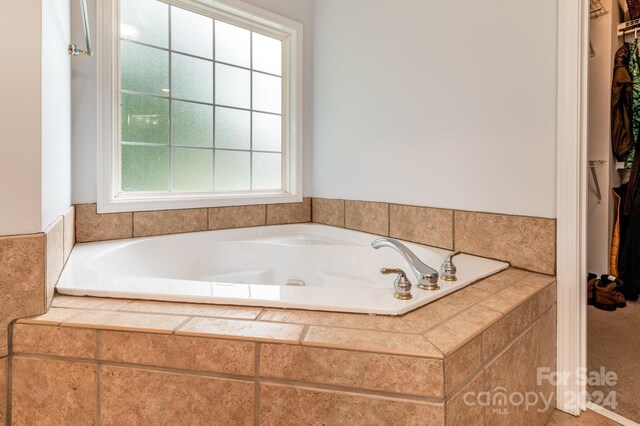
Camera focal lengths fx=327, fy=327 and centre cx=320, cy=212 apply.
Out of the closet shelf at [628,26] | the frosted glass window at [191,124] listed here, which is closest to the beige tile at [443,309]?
the frosted glass window at [191,124]

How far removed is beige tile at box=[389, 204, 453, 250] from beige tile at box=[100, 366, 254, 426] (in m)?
1.13

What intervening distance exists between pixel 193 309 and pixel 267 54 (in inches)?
74.4

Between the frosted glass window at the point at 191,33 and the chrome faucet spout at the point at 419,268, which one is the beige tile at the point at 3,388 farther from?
the frosted glass window at the point at 191,33

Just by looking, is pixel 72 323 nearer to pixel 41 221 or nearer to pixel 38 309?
pixel 38 309

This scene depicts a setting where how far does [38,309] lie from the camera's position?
2.51 feet

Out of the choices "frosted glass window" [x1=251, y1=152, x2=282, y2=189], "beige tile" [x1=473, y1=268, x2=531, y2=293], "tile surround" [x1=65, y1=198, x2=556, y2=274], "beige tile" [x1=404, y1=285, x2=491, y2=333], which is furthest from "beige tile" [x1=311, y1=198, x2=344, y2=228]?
"beige tile" [x1=404, y1=285, x2=491, y2=333]

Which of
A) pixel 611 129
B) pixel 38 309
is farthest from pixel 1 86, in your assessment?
pixel 611 129

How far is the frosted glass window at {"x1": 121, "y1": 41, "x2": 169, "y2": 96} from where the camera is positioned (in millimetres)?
Answer: 1670

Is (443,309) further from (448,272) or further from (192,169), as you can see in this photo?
A: (192,169)

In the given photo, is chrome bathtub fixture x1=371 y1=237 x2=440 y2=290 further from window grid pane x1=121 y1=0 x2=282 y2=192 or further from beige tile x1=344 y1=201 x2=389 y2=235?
window grid pane x1=121 y1=0 x2=282 y2=192

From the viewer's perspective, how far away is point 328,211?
7.10ft

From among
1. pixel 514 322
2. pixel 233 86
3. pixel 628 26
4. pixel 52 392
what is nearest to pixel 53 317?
pixel 52 392

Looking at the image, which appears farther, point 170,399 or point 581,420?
point 581,420

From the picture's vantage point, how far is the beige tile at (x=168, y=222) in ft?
5.37
